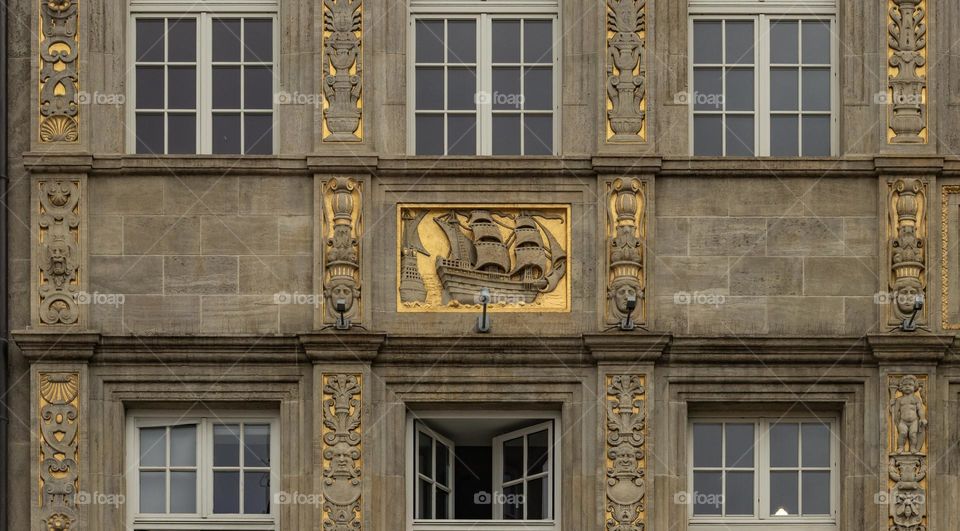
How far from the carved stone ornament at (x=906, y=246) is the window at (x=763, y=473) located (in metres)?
1.54

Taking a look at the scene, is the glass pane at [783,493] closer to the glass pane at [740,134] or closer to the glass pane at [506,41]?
the glass pane at [740,134]

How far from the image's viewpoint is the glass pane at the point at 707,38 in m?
24.0

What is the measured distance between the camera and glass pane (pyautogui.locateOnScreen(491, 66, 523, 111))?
23.8 m

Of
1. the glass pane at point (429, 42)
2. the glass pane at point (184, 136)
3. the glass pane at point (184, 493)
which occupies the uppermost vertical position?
the glass pane at point (429, 42)

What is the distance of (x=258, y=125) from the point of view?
937 inches

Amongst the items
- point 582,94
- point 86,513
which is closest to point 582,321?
point 582,94

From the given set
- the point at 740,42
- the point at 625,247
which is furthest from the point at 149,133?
the point at 740,42

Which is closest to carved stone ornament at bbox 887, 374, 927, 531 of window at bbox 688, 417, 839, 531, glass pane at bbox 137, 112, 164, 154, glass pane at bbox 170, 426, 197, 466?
window at bbox 688, 417, 839, 531

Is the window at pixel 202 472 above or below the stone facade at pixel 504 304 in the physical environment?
below

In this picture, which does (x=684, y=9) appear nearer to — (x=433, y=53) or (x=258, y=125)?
(x=433, y=53)

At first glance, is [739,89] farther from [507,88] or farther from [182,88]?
[182,88]

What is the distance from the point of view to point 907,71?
77.1 feet

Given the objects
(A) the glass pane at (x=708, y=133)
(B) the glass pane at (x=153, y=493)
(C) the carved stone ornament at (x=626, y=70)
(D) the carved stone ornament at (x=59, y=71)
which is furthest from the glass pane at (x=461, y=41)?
(B) the glass pane at (x=153, y=493)

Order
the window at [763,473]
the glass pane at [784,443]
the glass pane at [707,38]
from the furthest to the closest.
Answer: the glass pane at [707,38], the glass pane at [784,443], the window at [763,473]
